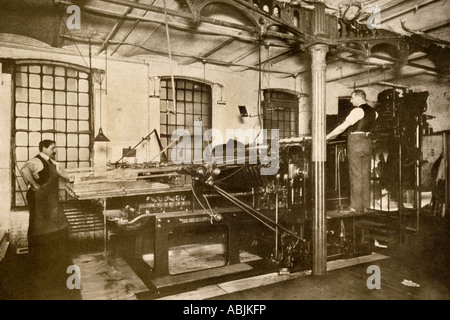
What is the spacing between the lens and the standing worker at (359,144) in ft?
20.4

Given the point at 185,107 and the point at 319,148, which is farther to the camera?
the point at 185,107

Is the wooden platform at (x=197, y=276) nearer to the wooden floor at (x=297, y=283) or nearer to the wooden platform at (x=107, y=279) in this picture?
the wooden floor at (x=297, y=283)

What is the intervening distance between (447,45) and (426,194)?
6.66 metres

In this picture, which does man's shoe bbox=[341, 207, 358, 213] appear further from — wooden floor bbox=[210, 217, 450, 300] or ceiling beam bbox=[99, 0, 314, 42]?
ceiling beam bbox=[99, 0, 314, 42]

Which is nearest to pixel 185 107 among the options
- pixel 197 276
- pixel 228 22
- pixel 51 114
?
pixel 51 114

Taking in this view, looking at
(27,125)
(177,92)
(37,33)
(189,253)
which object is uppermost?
(37,33)

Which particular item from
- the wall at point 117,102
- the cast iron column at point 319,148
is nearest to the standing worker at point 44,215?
the wall at point 117,102

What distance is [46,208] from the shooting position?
6.21 m

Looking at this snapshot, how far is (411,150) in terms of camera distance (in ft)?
21.3

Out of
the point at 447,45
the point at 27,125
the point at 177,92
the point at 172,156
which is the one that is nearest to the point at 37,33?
the point at 27,125

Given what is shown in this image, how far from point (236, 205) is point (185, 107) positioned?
521 centimetres

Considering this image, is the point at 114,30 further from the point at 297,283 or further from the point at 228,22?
the point at 297,283

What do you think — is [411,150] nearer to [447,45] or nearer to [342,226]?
[342,226]

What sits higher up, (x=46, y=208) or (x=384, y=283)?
(x=46, y=208)
